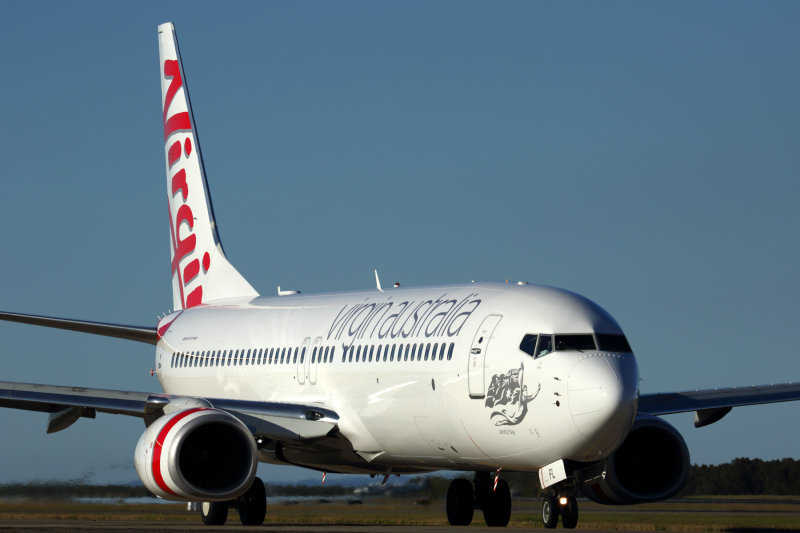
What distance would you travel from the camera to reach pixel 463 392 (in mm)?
20031

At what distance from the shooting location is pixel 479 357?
19.9m

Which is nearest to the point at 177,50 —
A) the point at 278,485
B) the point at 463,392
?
the point at 278,485

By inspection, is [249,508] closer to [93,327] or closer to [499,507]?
[499,507]

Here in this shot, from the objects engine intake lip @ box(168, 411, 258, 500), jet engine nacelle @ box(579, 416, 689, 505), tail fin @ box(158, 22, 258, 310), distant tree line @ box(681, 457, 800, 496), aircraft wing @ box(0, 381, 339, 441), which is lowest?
distant tree line @ box(681, 457, 800, 496)

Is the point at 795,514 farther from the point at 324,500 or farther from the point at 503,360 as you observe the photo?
the point at 503,360

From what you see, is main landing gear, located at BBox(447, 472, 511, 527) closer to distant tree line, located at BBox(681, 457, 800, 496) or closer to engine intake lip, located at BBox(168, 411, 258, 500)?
engine intake lip, located at BBox(168, 411, 258, 500)

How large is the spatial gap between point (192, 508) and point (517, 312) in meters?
8.68

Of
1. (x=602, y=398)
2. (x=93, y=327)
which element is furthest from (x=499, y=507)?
(x=93, y=327)

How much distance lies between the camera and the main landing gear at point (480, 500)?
23703mm

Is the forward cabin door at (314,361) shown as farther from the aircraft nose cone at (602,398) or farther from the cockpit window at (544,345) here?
the aircraft nose cone at (602,398)

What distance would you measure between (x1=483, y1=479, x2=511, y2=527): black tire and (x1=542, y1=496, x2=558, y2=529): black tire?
4.14m

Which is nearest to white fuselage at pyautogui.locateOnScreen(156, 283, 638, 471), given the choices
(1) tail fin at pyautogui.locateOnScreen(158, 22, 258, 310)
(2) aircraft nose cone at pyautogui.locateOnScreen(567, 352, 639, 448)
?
(2) aircraft nose cone at pyautogui.locateOnScreen(567, 352, 639, 448)

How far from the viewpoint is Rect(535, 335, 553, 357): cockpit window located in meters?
18.9

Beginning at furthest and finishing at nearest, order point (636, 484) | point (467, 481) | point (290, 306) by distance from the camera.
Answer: point (290, 306) → point (467, 481) → point (636, 484)
